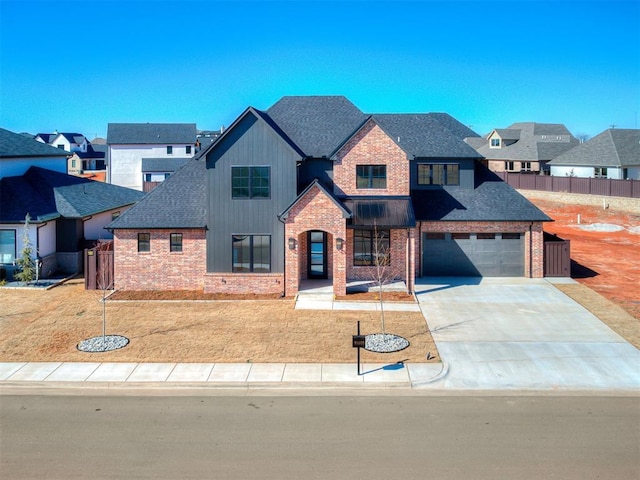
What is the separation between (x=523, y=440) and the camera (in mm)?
12336

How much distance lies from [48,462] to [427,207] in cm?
2088

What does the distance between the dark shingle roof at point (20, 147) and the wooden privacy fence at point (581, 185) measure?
41750 mm

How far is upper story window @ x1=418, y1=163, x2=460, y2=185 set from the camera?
30.1 m

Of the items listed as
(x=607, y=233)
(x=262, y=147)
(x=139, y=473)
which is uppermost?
(x=262, y=147)

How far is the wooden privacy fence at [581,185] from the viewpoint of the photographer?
48213mm

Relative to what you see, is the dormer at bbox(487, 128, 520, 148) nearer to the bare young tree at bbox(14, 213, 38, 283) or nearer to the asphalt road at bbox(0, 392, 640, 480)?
the bare young tree at bbox(14, 213, 38, 283)

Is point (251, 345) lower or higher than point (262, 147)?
lower

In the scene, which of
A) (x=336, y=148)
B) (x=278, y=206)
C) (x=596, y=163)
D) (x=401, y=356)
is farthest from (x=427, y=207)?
(x=596, y=163)

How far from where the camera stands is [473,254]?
2853 centimetres

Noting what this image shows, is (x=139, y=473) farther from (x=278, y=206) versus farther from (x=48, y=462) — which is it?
(x=278, y=206)

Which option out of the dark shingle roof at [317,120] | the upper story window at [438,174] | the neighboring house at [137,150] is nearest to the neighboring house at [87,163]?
the neighboring house at [137,150]

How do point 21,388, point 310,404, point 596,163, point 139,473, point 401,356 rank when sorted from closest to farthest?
point 139,473, point 310,404, point 21,388, point 401,356, point 596,163

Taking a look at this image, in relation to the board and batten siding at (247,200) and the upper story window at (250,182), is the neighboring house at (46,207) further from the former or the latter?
the upper story window at (250,182)

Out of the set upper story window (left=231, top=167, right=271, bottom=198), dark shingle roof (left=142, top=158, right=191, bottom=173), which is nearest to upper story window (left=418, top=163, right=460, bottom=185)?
upper story window (left=231, top=167, right=271, bottom=198)
